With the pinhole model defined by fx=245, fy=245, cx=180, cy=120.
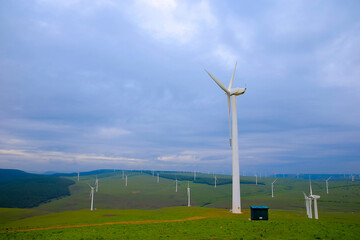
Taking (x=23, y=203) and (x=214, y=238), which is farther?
(x=23, y=203)

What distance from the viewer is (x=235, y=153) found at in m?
57.6

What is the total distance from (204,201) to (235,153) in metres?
148

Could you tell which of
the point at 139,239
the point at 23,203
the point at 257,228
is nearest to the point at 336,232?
the point at 257,228

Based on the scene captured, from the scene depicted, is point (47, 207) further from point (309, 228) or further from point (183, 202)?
point (309, 228)

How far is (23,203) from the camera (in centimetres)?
17925

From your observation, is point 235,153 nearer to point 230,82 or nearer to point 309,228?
point 230,82

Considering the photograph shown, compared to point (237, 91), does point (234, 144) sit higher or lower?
lower

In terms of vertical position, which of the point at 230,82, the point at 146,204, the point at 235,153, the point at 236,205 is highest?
the point at 230,82

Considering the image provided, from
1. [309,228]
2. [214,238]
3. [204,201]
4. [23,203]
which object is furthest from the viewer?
[204,201]

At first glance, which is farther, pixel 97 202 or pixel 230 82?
pixel 97 202

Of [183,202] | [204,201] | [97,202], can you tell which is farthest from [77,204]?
[204,201]

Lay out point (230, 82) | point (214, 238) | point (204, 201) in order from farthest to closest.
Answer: point (204, 201) < point (230, 82) < point (214, 238)

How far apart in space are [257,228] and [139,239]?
1549 cm

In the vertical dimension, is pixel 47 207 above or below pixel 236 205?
below
